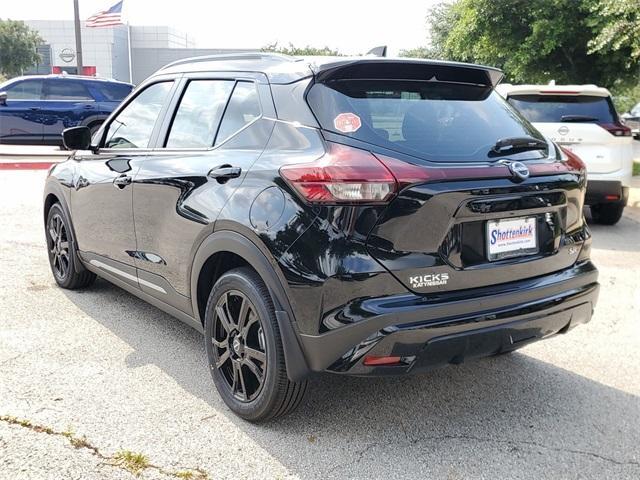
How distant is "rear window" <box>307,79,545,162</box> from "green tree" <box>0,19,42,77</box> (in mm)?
53766

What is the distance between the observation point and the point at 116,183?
4.25 meters

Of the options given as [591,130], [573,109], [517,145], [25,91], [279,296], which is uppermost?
[517,145]

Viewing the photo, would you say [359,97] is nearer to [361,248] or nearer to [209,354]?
[361,248]

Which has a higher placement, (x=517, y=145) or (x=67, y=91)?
(x=517, y=145)

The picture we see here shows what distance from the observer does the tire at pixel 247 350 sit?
9.73 ft

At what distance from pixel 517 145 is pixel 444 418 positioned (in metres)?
1.43

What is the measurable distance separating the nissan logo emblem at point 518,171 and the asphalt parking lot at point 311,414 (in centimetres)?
125

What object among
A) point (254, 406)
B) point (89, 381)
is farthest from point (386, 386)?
point (89, 381)

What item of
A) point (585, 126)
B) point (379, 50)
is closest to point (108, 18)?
point (585, 126)

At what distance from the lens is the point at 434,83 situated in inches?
129

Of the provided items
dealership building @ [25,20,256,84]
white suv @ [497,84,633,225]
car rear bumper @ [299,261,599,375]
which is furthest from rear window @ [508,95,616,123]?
dealership building @ [25,20,256,84]

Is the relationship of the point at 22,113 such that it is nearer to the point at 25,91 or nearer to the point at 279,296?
the point at 25,91

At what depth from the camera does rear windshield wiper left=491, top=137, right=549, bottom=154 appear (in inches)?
123

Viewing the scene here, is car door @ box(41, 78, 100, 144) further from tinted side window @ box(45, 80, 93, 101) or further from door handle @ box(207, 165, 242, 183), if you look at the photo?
door handle @ box(207, 165, 242, 183)
